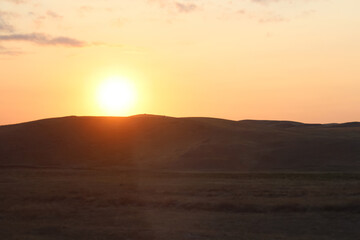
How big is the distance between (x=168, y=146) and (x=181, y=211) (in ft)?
155

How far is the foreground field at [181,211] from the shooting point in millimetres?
20234

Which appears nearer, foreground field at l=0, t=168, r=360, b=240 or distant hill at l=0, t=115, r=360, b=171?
foreground field at l=0, t=168, r=360, b=240

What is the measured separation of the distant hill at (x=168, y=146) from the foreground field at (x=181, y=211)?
24.7m

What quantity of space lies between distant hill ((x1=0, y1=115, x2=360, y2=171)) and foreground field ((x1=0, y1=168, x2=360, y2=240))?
24.7 metres

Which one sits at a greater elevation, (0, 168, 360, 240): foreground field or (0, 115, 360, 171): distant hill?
(0, 115, 360, 171): distant hill

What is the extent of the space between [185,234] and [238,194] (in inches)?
426

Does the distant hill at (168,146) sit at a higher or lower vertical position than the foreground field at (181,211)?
higher

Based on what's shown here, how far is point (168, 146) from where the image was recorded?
240 ft

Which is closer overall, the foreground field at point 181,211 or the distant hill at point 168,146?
the foreground field at point 181,211

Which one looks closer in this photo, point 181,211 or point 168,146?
point 181,211

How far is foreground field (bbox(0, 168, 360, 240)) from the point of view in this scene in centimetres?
2023

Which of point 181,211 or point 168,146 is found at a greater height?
point 168,146

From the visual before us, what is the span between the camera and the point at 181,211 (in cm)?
2580

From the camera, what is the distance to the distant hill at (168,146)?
199 ft
